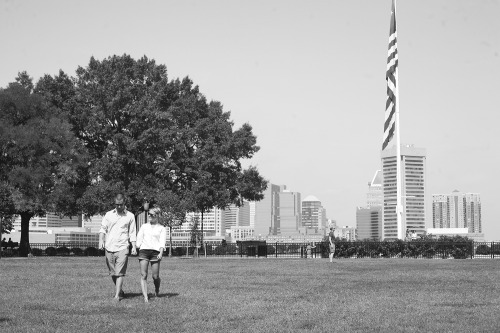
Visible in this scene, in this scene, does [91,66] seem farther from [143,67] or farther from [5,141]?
[5,141]

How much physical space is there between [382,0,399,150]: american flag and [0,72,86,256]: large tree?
68.1 feet

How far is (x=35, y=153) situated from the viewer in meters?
51.3

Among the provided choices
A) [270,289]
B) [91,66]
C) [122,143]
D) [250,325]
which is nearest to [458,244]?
[122,143]

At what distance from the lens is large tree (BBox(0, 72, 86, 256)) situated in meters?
50.0

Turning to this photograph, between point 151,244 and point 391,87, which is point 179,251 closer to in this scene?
point 391,87

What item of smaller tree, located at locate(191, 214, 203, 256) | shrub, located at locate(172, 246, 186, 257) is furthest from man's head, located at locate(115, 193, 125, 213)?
shrub, located at locate(172, 246, 186, 257)

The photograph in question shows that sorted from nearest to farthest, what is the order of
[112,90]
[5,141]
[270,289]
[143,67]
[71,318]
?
[71,318] < [270,289] < [5,141] < [112,90] < [143,67]

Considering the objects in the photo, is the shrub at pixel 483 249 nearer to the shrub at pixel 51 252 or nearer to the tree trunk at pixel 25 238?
the tree trunk at pixel 25 238

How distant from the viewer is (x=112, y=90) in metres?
55.3

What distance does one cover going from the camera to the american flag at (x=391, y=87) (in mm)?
49875

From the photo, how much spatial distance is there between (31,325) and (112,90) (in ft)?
148

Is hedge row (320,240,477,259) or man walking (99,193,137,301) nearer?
man walking (99,193,137,301)

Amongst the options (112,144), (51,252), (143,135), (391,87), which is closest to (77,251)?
(51,252)

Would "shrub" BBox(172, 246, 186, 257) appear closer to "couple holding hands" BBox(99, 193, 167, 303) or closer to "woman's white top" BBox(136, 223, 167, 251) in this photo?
"couple holding hands" BBox(99, 193, 167, 303)
